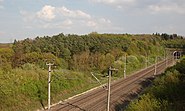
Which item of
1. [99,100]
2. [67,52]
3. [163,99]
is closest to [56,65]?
[67,52]

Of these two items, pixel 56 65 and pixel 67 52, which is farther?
pixel 67 52

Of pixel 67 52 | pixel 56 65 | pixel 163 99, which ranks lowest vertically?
pixel 56 65

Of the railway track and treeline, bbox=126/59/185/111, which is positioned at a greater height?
treeline, bbox=126/59/185/111

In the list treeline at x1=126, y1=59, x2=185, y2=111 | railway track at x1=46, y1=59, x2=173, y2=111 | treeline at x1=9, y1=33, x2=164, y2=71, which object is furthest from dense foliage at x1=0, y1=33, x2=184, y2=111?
treeline at x1=126, y1=59, x2=185, y2=111

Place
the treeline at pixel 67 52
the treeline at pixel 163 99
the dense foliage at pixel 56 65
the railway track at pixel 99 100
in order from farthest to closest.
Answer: the treeline at pixel 67 52 → the railway track at pixel 99 100 → the dense foliage at pixel 56 65 → the treeline at pixel 163 99

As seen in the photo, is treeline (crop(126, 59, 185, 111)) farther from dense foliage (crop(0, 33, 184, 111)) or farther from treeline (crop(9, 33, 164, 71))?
treeline (crop(9, 33, 164, 71))

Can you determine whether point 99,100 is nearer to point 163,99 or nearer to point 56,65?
point 163,99

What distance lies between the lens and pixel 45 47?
205 feet

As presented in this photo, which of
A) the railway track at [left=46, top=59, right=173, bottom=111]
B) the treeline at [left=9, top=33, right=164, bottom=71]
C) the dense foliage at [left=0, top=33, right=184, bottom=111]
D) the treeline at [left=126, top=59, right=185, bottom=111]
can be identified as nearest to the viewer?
the treeline at [left=126, top=59, right=185, bottom=111]

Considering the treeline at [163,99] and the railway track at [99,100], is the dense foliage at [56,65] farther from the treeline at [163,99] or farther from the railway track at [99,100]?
the treeline at [163,99]

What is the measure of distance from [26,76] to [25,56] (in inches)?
917

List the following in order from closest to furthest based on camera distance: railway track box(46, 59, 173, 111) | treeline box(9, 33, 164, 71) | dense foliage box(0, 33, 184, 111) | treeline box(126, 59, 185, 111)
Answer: treeline box(126, 59, 185, 111), dense foliage box(0, 33, 184, 111), railway track box(46, 59, 173, 111), treeline box(9, 33, 164, 71)

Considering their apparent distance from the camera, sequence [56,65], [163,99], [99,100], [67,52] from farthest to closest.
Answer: [67,52] < [56,65] < [99,100] < [163,99]

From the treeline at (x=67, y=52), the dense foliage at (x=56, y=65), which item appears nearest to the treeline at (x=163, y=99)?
the dense foliage at (x=56, y=65)
